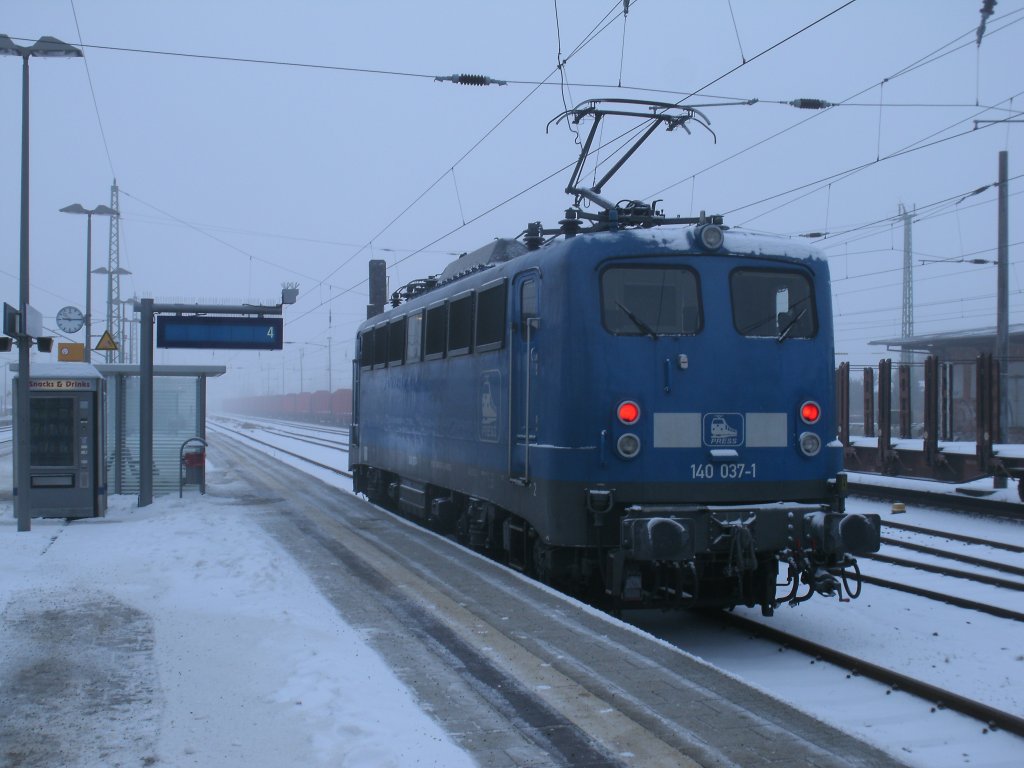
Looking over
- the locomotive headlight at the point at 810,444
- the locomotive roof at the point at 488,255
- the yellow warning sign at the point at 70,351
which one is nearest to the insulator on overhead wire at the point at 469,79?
the locomotive roof at the point at 488,255

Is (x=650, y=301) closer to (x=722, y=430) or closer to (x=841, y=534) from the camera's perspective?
(x=722, y=430)

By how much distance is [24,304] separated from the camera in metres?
14.0

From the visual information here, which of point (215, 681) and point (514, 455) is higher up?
point (514, 455)

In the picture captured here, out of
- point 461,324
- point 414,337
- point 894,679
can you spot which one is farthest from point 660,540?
point 414,337

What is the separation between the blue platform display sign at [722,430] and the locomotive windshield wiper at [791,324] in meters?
0.84

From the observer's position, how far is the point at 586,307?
8312 mm

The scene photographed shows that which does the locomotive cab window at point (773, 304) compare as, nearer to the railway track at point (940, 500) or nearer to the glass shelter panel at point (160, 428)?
the railway track at point (940, 500)

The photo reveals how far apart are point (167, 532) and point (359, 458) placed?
5378mm

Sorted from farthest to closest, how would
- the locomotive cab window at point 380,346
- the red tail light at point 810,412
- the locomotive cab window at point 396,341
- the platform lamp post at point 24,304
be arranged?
the locomotive cab window at point 380,346, the locomotive cab window at point 396,341, the platform lamp post at point 24,304, the red tail light at point 810,412

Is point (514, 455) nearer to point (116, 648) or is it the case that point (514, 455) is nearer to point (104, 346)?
point (116, 648)

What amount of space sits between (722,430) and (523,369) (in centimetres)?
190

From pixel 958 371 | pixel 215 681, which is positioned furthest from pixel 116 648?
pixel 958 371

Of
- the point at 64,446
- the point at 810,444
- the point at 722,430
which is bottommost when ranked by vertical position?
the point at 64,446

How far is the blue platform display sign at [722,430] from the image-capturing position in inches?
329
